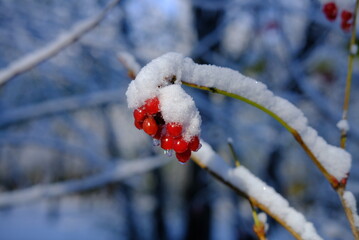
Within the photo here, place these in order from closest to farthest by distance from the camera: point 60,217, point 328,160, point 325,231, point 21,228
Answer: point 328,160
point 325,231
point 21,228
point 60,217

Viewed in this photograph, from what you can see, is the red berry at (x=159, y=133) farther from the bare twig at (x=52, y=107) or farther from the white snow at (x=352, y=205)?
the bare twig at (x=52, y=107)

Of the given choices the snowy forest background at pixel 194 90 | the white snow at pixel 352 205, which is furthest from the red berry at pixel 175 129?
the snowy forest background at pixel 194 90

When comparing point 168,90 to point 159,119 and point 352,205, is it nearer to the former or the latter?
point 159,119

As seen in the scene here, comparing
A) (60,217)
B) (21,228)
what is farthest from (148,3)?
(60,217)

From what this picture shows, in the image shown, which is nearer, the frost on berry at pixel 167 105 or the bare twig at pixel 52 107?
the frost on berry at pixel 167 105

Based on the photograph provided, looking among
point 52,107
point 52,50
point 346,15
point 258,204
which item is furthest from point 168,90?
point 52,107

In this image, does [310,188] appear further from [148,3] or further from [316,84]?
[148,3]

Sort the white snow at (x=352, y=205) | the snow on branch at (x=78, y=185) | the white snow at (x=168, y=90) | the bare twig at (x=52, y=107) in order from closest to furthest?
the white snow at (x=168, y=90) < the white snow at (x=352, y=205) < the snow on branch at (x=78, y=185) < the bare twig at (x=52, y=107)

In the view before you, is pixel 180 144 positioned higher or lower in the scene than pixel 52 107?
lower
